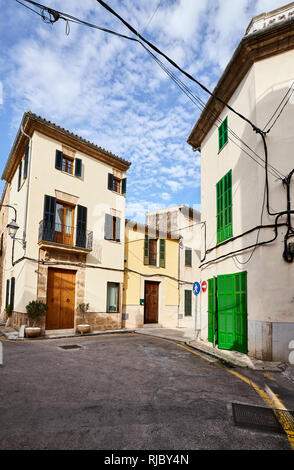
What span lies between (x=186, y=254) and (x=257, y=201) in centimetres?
1275

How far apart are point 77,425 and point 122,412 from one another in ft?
2.18

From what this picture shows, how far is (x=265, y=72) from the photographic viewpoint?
29.6 ft

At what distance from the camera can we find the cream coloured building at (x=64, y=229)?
43.5 ft

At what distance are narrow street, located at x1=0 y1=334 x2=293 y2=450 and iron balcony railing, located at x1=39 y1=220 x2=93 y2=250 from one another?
20.7 ft

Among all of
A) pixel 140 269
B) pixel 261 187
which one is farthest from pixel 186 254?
pixel 261 187

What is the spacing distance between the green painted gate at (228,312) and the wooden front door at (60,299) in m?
6.49

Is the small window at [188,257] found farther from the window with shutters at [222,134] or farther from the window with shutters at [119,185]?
the window with shutters at [222,134]

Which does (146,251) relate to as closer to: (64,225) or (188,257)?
(188,257)

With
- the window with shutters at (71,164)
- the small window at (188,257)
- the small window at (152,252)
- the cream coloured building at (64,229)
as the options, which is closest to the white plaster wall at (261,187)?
the cream coloured building at (64,229)

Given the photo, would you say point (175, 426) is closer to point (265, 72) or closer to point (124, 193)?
point (265, 72)

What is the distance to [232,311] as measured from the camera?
31.1 ft

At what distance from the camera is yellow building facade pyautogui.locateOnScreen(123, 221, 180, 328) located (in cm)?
1744

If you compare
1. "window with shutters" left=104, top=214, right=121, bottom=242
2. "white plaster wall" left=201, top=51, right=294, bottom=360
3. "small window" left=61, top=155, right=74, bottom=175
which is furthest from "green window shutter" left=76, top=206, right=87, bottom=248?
"white plaster wall" left=201, top=51, right=294, bottom=360

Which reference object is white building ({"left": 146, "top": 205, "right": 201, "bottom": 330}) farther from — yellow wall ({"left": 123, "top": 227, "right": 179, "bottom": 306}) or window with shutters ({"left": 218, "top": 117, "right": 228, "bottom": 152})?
window with shutters ({"left": 218, "top": 117, "right": 228, "bottom": 152})
